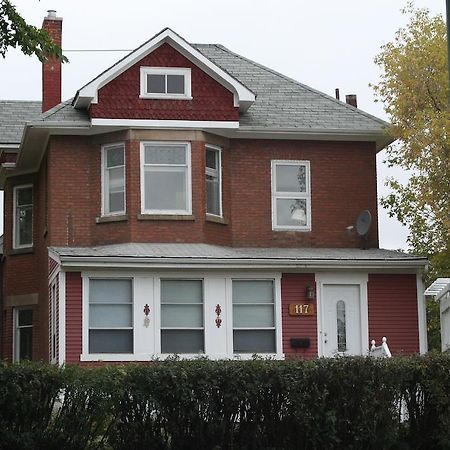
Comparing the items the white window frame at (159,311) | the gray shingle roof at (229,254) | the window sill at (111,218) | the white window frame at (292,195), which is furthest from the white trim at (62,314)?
the white window frame at (292,195)

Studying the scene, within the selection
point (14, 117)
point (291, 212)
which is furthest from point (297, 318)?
point (14, 117)

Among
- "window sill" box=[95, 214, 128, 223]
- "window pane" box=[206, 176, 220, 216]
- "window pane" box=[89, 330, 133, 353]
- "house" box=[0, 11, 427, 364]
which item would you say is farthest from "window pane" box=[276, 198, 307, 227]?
"window pane" box=[89, 330, 133, 353]

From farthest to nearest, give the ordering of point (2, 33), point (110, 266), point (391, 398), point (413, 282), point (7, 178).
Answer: point (7, 178) < point (413, 282) < point (110, 266) < point (2, 33) < point (391, 398)

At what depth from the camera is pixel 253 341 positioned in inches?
1040

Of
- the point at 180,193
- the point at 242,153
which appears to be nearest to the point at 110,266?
the point at 180,193

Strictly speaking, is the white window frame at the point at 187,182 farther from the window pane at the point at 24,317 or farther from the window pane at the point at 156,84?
the window pane at the point at 24,317

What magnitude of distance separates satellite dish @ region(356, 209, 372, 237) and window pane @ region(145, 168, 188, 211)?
4061mm

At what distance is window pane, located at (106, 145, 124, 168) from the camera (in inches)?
1078

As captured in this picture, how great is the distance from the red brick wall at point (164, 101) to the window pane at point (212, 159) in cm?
88

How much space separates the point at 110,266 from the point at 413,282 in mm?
6918

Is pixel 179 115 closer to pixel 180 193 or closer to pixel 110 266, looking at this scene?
pixel 180 193

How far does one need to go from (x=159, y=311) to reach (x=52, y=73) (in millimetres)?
7980

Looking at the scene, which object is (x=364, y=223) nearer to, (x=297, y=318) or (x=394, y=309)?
(x=394, y=309)

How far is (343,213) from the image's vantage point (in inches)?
1128
